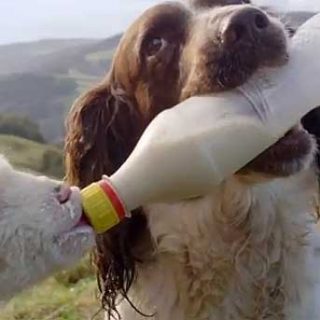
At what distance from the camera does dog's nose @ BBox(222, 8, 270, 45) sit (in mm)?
4016

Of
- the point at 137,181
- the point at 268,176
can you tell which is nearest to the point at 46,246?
the point at 137,181

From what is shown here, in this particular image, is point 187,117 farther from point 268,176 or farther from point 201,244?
point 201,244

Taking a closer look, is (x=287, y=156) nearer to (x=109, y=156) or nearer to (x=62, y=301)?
(x=109, y=156)

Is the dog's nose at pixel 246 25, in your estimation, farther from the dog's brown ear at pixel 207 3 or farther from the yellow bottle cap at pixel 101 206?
the yellow bottle cap at pixel 101 206

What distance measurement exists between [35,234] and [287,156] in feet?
3.89

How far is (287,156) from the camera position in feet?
13.5

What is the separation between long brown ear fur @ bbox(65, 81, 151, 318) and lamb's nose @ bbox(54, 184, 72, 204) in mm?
1345

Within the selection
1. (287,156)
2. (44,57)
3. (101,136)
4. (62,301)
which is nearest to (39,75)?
(44,57)

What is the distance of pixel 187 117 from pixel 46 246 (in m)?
0.77

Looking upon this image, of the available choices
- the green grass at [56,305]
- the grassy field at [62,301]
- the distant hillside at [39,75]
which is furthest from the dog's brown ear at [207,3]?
the distant hillside at [39,75]

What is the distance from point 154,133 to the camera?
3734 mm

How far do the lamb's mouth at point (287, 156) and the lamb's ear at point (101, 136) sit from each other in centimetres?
100

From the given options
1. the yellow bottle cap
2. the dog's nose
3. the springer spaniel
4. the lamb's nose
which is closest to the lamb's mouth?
the springer spaniel

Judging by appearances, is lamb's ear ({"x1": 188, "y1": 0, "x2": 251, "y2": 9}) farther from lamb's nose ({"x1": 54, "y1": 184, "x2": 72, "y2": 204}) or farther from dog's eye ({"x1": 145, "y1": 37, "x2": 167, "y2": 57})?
lamb's nose ({"x1": 54, "y1": 184, "x2": 72, "y2": 204})
